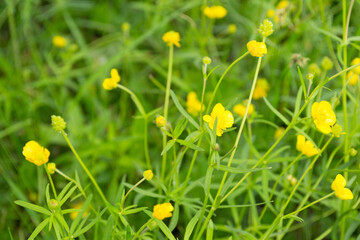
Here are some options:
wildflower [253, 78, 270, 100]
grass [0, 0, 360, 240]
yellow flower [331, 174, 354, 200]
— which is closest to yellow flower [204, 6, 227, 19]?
grass [0, 0, 360, 240]

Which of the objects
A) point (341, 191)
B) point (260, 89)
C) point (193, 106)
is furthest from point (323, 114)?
point (260, 89)

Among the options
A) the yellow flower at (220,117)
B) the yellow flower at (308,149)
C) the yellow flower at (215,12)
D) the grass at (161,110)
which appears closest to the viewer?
the yellow flower at (220,117)

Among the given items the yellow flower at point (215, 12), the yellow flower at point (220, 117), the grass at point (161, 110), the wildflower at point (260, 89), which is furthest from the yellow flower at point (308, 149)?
the yellow flower at point (215, 12)

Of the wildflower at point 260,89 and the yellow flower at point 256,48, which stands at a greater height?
the yellow flower at point 256,48

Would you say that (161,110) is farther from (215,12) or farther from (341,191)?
(341,191)

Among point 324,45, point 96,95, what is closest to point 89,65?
point 96,95

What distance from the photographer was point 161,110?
173cm

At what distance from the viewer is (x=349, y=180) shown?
1236mm

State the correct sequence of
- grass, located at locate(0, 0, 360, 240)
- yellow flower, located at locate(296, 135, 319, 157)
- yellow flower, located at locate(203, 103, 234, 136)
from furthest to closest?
1. grass, located at locate(0, 0, 360, 240)
2. yellow flower, located at locate(296, 135, 319, 157)
3. yellow flower, located at locate(203, 103, 234, 136)

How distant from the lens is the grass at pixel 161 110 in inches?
51.5

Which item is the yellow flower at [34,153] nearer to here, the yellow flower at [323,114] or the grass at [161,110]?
the grass at [161,110]

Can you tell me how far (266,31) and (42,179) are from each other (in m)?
1.07

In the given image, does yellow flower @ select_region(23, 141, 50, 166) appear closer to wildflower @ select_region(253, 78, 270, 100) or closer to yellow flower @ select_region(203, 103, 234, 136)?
yellow flower @ select_region(203, 103, 234, 136)

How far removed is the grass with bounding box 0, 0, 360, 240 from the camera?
1309 mm
